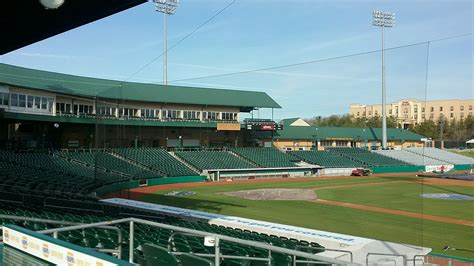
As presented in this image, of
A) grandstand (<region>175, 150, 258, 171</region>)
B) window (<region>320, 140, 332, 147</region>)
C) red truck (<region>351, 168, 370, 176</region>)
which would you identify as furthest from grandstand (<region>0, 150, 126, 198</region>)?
window (<region>320, 140, 332, 147</region>)

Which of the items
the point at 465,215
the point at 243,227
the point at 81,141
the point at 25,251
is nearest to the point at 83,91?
the point at 81,141

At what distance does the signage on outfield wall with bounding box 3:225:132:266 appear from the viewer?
10.9 ft

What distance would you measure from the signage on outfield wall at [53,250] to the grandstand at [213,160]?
40.9m

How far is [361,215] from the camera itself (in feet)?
73.6

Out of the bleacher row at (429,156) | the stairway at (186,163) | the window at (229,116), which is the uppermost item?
the window at (229,116)

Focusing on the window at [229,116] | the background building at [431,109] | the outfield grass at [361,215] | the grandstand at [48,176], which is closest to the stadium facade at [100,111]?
the window at [229,116]

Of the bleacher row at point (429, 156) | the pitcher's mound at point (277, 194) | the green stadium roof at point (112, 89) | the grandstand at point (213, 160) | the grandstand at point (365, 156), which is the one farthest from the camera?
the grandstand at point (213, 160)

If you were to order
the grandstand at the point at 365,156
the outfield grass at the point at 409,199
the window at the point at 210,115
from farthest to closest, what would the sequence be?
the window at the point at 210,115, the grandstand at the point at 365,156, the outfield grass at the point at 409,199

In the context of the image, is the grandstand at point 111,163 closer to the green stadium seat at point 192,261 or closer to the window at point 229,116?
the window at point 229,116

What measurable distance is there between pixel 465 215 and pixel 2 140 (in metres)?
33.1

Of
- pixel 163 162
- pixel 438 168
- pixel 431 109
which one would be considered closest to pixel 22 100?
pixel 163 162

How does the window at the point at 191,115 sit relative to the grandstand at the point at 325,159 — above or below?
above

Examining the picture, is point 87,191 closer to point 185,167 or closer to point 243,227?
point 243,227

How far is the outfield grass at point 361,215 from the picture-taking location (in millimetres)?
14594
